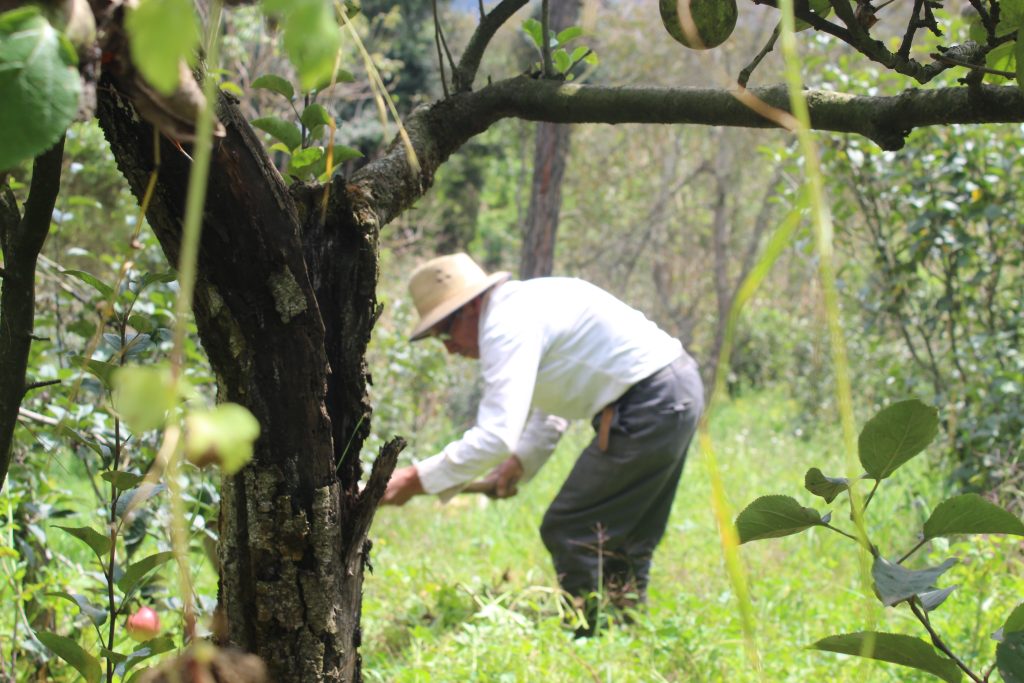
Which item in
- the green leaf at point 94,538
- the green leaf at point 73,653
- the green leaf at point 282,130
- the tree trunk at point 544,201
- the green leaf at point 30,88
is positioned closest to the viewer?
the green leaf at point 30,88

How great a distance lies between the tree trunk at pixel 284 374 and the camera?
1088 millimetres

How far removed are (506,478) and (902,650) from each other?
3007mm

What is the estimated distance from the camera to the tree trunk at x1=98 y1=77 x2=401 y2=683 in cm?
109

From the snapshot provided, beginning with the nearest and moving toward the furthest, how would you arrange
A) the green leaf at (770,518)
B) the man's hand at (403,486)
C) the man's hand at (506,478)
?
the green leaf at (770,518), the man's hand at (403,486), the man's hand at (506,478)

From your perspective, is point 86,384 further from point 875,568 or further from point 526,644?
point 875,568

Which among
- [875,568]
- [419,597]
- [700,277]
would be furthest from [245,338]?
[700,277]

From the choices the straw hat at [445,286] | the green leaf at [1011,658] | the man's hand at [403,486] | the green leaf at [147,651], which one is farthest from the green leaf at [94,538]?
the straw hat at [445,286]

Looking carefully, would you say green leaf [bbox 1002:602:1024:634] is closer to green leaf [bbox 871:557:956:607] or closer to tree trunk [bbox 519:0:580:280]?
green leaf [bbox 871:557:956:607]

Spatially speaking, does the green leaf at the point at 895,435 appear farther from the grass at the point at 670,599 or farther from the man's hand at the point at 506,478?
the man's hand at the point at 506,478

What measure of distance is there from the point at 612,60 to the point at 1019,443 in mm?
10082

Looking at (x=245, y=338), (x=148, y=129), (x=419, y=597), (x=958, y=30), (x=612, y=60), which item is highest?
(x=612, y=60)

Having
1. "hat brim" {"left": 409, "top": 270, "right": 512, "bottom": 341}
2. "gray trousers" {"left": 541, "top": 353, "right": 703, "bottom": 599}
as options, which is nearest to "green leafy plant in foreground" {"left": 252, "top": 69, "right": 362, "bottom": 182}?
"hat brim" {"left": 409, "top": 270, "right": 512, "bottom": 341}

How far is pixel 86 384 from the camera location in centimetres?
201

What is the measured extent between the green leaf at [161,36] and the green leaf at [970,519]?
0.76 metres
